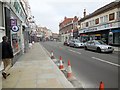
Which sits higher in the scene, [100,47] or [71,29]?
[71,29]

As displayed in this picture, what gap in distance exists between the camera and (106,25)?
32406 millimetres

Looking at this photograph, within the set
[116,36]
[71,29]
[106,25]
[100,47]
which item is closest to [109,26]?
[106,25]

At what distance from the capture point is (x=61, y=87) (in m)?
6.10

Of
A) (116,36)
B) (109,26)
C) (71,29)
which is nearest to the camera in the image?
(116,36)

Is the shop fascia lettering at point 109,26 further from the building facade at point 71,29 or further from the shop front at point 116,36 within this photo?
the building facade at point 71,29

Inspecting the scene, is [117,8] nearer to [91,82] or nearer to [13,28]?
[13,28]

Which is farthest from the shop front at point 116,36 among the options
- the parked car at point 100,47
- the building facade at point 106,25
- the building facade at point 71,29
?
the building facade at point 71,29

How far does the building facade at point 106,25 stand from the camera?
2922 cm

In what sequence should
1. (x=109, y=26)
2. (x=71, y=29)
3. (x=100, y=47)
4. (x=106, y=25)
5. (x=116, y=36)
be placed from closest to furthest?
(x=100, y=47) → (x=116, y=36) → (x=109, y=26) → (x=106, y=25) → (x=71, y=29)

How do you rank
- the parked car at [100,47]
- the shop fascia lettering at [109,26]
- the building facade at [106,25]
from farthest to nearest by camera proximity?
the building facade at [106,25], the shop fascia lettering at [109,26], the parked car at [100,47]

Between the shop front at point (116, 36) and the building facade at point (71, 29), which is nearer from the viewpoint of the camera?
the shop front at point (116, 36)

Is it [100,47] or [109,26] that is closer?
[100,47]

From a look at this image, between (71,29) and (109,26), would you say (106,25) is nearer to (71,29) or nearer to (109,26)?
(109,26)

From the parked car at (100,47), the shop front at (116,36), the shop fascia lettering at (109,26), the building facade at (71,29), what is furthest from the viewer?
the building facade at (71,29)
